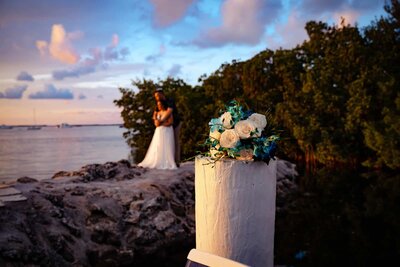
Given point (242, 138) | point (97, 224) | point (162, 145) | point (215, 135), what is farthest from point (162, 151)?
point (242, 138)

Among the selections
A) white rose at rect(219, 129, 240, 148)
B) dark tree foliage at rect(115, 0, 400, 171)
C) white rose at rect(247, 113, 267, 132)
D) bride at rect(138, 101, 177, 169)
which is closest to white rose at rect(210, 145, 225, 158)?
white rose at rect(219, 129, 240, 148)

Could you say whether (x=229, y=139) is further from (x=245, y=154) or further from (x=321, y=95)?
(x=321, y=95)

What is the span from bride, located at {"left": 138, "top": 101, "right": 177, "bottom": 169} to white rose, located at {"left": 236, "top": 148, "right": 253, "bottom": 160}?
→ 382 inches

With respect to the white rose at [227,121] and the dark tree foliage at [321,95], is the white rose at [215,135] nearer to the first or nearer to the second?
the white rose at [227,121]

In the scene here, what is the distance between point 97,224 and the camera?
→ 8273mm

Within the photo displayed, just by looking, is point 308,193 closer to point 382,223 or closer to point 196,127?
point 382,223

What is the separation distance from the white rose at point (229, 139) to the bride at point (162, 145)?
9.71 metres

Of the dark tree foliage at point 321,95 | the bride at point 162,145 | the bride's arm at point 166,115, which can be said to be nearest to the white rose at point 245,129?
the bride at point 162,145

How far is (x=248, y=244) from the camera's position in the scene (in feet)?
12.7

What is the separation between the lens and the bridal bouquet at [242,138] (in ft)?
12.4

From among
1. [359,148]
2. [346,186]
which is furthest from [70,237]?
[359,148]

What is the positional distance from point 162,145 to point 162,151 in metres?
0.19

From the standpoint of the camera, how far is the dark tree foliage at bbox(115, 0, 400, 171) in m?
23.8

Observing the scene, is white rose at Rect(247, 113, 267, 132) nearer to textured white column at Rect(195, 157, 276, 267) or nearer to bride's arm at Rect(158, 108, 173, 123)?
textured white column at Rect(195, 157, 276, 267)
